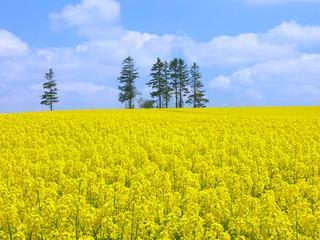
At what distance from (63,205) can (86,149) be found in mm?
11070

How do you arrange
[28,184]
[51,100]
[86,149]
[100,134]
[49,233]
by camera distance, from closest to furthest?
[49,233]
[28,184]
[86,149]
[100,134]
[51,100]

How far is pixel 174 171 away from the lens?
631 inches

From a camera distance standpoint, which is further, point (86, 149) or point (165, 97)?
point (165, 97)

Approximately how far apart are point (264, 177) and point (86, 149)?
7.91 metres

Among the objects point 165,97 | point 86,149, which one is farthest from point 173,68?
point 86,149

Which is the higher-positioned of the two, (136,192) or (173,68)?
(173,68)

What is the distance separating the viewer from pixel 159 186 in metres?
13.0

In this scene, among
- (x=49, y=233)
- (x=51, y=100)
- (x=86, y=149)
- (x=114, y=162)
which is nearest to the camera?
(x=49, y=233)

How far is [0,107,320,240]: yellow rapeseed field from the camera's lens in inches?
382

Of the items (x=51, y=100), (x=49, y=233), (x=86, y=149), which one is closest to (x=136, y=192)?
(x=49, y=233)

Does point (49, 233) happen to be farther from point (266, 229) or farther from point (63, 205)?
point (266, 229)

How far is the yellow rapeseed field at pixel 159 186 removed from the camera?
9711 millimetres

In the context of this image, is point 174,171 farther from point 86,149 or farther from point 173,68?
point 173,68

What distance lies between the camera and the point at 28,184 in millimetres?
13148
